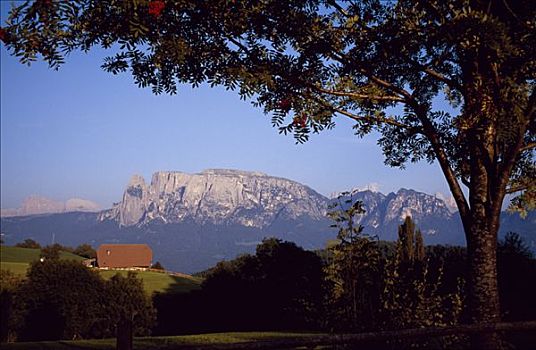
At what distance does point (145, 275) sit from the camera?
434ft

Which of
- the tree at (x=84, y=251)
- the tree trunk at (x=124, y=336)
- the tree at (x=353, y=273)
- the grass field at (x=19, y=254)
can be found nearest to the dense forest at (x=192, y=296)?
the tree at (x=353, y=273)

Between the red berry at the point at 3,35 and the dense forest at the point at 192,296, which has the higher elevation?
the red berry at the point at 3,35

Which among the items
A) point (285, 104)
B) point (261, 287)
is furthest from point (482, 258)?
point (261, 287)

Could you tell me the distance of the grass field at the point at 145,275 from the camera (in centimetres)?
10900

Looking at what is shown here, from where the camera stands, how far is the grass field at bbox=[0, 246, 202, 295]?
10900cm

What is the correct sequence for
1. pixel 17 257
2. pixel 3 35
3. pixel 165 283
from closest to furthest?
pixel 3 35 < pixel 165 283 < pixel 17 257

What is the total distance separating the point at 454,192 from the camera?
10258mm

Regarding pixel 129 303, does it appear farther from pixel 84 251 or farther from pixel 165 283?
pixel 84 251

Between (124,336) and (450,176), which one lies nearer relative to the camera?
(124,336)

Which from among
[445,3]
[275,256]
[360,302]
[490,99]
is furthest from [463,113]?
[275,256]

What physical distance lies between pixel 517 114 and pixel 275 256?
62411mm

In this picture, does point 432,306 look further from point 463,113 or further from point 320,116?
point 320,116

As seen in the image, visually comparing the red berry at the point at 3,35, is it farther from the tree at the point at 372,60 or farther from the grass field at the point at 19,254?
the grass field at the point at 19,254

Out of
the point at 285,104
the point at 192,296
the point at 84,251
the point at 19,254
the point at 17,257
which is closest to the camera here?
the point at 285,104
